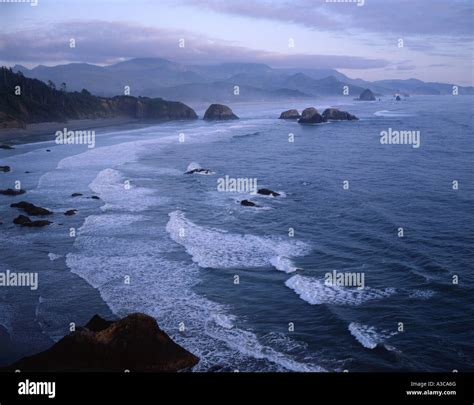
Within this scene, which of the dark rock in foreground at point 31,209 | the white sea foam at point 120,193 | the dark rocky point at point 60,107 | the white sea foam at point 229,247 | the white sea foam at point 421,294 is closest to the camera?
the white sea foam at point 421,294

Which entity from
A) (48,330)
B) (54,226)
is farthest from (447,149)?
(48,330)

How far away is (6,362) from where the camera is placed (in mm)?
13266

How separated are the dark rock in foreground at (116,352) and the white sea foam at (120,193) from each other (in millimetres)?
19812

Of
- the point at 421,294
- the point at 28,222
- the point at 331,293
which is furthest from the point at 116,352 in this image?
the point at 28,222

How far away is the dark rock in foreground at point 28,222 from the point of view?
2795 centimetres

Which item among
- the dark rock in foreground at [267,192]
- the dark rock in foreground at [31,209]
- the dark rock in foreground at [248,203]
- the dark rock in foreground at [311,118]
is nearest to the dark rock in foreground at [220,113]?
the dark rock in foreground at [311,118]

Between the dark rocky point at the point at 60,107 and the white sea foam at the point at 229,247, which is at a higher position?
the dark rocky point at the point at 60,107

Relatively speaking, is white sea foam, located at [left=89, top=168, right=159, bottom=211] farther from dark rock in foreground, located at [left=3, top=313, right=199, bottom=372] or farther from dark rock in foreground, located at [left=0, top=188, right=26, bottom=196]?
dark rock in foreground, located at [left=3, top=313, right=199, bottom=372]

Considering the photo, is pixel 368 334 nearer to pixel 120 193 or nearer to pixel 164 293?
pixel 164 293

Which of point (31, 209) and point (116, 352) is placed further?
point (31, 209)

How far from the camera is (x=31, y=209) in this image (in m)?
31.1

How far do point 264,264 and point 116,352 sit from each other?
10675 millimetres

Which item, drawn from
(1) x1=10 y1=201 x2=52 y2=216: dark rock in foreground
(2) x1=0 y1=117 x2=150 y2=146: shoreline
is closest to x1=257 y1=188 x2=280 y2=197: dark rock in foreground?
(1) x1=10 y1=201 x2=52 y2=216: dark rock in foreground

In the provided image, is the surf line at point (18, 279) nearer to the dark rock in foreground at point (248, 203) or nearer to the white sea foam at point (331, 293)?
the white sea foam at point (331, 293)
